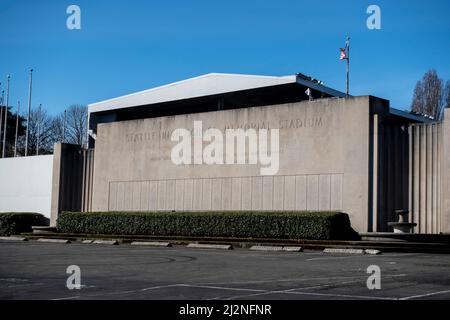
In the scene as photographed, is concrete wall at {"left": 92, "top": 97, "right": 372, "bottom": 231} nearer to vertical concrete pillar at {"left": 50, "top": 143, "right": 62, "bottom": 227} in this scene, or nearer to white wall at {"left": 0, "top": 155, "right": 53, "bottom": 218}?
vertical concrete pillar at {"left": 50, "top": 143, "right": 62, "bottom": 227}

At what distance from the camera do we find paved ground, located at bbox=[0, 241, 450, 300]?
8.88m

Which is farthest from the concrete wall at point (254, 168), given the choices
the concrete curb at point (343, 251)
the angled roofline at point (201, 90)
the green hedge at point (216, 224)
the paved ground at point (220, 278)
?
the angled roofline at point (201, 90)

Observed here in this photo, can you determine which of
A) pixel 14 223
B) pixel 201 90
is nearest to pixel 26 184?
pixel 14 223

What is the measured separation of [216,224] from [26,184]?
57.6 feet

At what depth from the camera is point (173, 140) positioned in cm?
3147

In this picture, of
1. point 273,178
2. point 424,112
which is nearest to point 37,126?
point 424,112

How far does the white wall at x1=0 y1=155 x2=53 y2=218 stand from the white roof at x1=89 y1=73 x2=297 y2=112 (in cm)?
1270

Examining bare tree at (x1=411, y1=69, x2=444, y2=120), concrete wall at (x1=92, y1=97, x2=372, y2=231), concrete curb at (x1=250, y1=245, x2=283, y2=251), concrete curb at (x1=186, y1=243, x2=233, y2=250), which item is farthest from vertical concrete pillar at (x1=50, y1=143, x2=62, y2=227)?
bare tree at (x1=411, y1=69, x2=444, y2=120)
